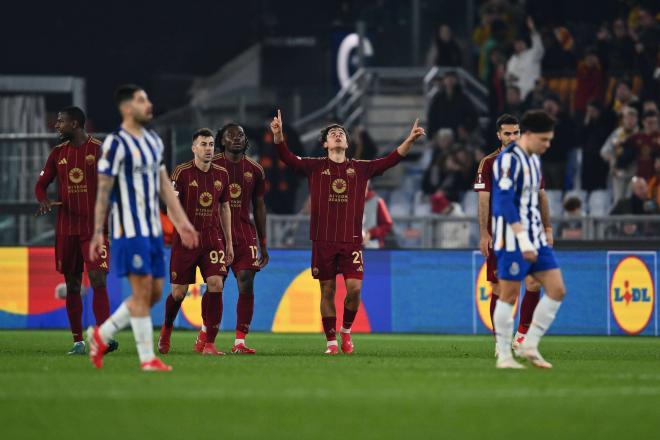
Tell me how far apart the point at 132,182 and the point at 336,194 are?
150 inches

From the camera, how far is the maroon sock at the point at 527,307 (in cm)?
1302

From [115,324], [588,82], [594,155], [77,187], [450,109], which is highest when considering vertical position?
[588,82]

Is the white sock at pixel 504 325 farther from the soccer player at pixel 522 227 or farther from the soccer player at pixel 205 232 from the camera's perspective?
the soccer player at pixel 205 232

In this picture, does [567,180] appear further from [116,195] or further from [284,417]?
[284,417]

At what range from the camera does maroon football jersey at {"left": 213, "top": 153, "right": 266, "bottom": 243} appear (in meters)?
13.7

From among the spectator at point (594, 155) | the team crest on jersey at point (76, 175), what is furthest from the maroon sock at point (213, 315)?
the spectator at point (594, 155)

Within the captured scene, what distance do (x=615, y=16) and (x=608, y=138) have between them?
13.8ft

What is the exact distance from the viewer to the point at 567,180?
23812 mm

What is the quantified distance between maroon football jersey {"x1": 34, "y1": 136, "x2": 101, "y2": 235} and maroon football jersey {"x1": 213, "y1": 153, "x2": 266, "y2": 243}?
1.35 metres

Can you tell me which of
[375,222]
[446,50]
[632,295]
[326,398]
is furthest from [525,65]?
[326,398]

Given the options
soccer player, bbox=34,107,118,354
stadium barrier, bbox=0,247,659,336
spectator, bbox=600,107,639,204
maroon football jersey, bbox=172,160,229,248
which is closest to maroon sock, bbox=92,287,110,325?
soccer player, bbox=34,107,118,354

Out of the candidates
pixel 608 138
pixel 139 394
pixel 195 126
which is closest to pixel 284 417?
pixel 139 394

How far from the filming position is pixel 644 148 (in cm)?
2198

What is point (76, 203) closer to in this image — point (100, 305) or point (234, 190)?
point (100, 305)
